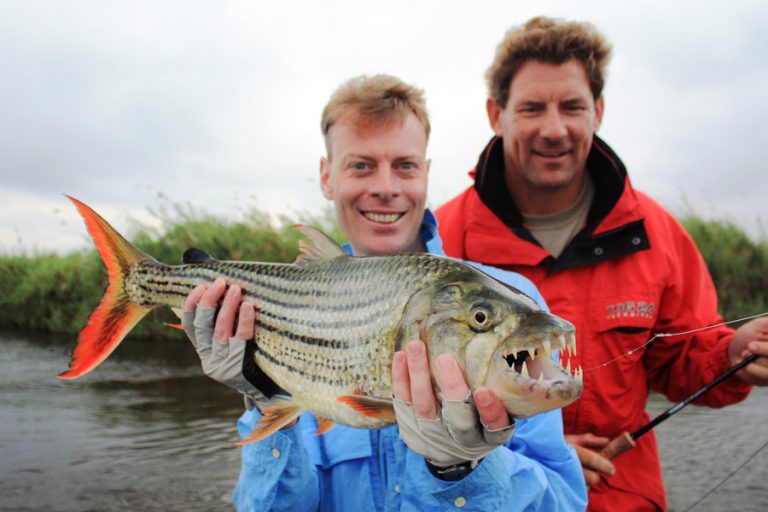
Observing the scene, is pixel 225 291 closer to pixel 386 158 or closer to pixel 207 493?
pixel 386 158

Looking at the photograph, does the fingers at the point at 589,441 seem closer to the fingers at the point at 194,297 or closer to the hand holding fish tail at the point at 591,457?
the hand holding fish tail at the point at 591,457

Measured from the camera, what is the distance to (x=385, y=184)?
3.21m

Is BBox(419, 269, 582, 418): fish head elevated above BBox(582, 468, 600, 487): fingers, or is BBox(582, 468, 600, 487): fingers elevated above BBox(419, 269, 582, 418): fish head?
BBox(419, 269, 582, 418): fish head

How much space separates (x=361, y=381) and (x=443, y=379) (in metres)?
0.36

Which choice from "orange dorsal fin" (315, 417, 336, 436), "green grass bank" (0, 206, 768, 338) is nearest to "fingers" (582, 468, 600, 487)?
"orange dorsal fin" (315, 417, 336, 436)

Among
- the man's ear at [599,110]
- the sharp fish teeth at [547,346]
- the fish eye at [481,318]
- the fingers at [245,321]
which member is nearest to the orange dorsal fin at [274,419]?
the fingers at [245,321]

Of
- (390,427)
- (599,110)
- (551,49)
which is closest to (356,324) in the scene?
(390,427)

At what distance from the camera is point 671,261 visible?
14.3ft

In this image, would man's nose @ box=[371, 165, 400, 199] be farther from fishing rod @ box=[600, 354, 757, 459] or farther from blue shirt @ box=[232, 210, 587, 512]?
fishing rod @ box=[600, 354, 757, 459]

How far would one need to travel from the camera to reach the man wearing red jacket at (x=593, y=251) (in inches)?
163

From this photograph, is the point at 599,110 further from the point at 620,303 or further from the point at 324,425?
the point at 324,425

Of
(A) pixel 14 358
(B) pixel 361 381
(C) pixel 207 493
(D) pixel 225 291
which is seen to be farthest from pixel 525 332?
(A) pixel 14 358

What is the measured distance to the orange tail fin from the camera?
2783mm

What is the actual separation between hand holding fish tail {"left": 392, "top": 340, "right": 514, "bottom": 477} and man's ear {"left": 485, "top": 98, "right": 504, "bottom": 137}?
3096 millimetres
